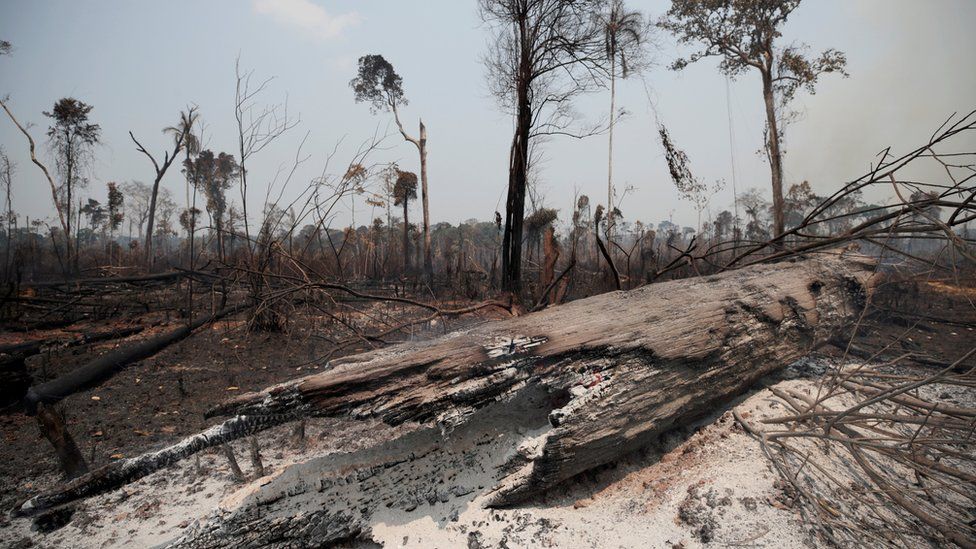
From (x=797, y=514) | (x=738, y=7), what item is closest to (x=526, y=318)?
(x=797, y=514)

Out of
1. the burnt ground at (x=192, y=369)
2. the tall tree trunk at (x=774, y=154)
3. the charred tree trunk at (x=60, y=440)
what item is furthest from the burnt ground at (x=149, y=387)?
the tall tree trunk at (x=774, y=154)

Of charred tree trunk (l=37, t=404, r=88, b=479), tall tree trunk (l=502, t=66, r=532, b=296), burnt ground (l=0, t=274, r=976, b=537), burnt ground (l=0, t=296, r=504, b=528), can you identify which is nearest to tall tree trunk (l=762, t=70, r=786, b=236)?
burnt ground (l=0, t=274, r=976, b=537)

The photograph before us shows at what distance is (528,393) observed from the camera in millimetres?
2211

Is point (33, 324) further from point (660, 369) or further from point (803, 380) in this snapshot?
point (803, 380)

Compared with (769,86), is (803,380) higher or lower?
lower

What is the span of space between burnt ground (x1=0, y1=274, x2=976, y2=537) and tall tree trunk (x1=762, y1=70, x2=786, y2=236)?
3591mm

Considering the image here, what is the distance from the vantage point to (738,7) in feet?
31.2

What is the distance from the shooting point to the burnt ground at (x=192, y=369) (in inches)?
115

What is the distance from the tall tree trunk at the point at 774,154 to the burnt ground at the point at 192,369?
3.59 m

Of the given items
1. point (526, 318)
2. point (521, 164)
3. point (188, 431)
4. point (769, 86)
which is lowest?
point (188, 431)

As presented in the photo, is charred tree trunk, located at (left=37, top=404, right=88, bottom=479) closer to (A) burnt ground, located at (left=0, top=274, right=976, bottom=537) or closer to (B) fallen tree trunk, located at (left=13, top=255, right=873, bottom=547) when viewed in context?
(A) burnt ground, located at (left=0, top=274, right=976, bottom=537)

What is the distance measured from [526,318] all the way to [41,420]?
282cm

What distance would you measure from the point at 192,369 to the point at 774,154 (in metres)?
11.9

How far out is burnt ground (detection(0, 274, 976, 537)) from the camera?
292 centimetres
